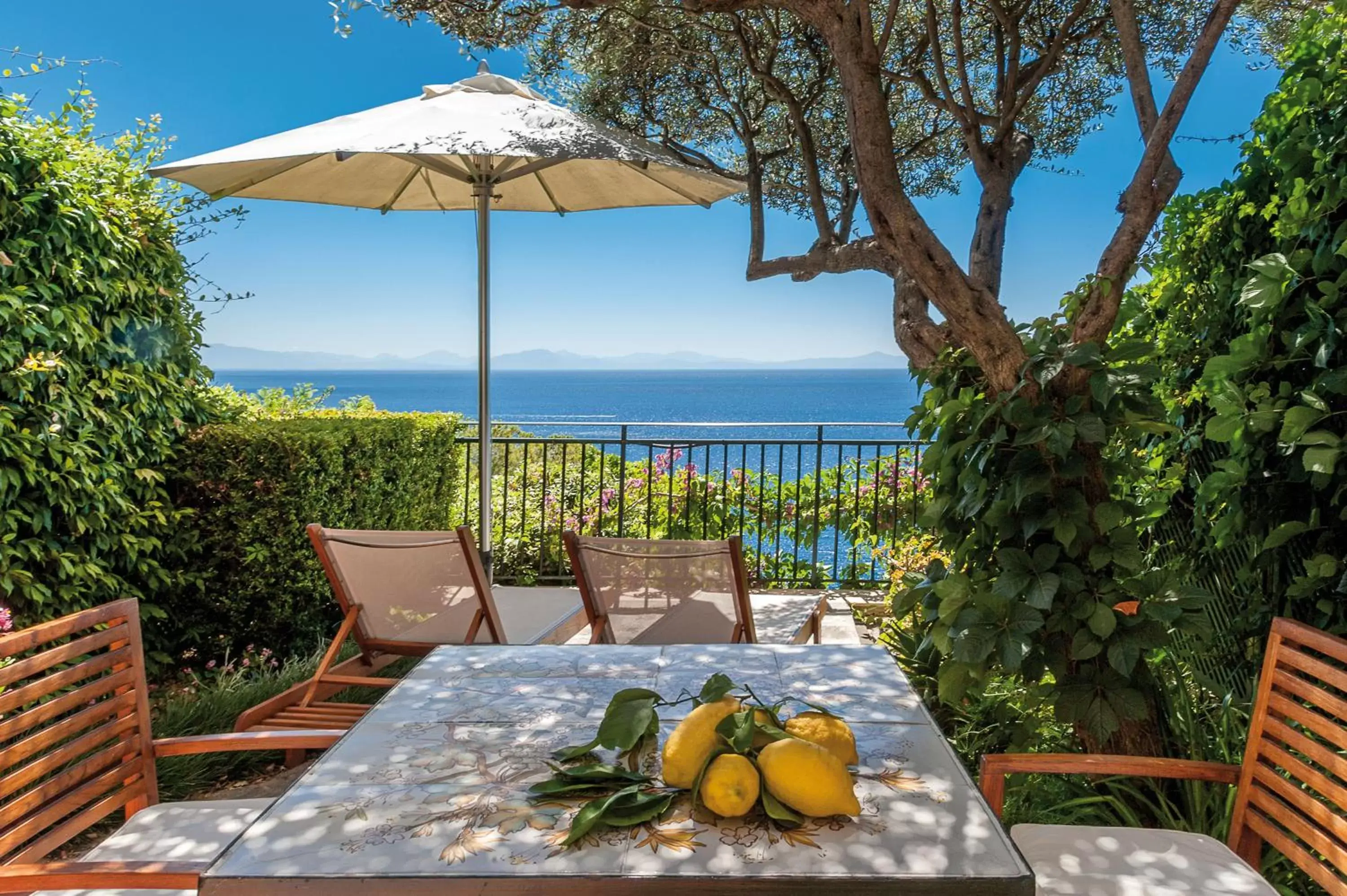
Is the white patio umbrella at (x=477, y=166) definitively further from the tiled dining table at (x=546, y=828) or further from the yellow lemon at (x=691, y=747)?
the yellow lemon at (x=691, y=747)

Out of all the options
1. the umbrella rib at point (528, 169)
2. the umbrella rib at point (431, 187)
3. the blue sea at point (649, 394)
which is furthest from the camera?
the blue sea at point (649, 394)

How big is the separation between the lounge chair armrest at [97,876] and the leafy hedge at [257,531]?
281cm

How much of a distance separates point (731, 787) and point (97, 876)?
2.82 feet

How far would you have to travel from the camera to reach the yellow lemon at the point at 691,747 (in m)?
1.15

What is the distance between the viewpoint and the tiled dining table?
0.97 metres

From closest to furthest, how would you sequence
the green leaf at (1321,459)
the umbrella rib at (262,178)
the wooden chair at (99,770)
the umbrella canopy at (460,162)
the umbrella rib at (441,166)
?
the wooden chair at (99,770)
the green leaf at (1321,459)
the umbrella canopy at (460,162)
the umbrella rib at (262,178)
the umbrella rib at (441,166)

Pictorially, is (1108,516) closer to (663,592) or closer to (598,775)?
(663,592)

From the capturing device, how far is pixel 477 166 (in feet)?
14.0

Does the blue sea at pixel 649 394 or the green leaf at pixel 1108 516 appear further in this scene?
the blue sea at pixel 649 394

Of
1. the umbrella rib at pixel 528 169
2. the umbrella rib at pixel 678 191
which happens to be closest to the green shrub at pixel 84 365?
the umbrella rib at pixel 528 169

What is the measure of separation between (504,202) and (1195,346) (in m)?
3.47

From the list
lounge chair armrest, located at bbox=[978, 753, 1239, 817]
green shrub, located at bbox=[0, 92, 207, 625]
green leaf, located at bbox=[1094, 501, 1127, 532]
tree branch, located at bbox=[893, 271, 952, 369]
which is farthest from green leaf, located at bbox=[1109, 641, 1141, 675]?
green shrub, located at bbox=[0, 92, 207, 625]

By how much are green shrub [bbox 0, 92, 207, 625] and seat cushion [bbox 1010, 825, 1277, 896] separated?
3.22 meters

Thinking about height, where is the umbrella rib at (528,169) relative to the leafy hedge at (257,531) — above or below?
above
